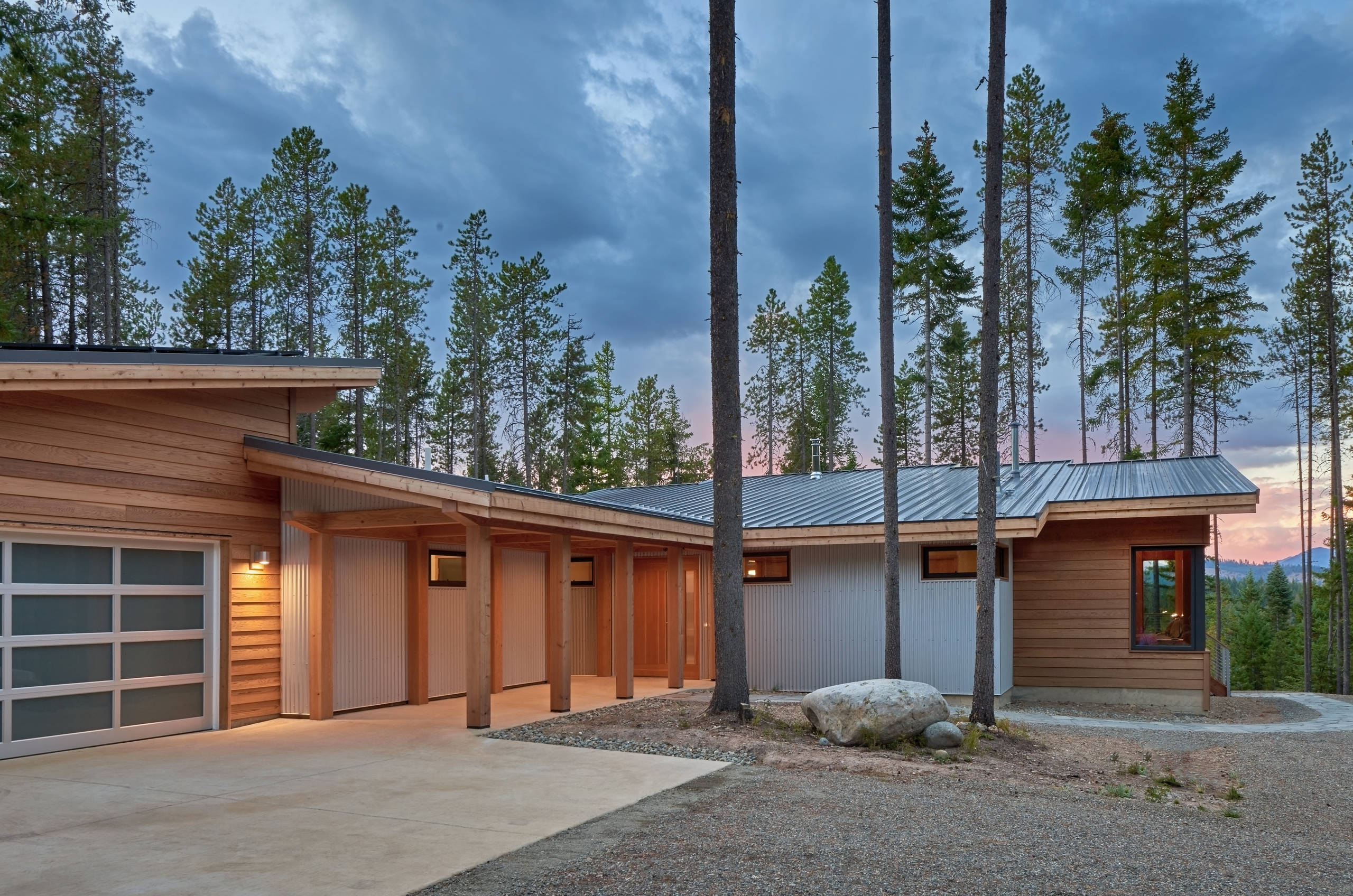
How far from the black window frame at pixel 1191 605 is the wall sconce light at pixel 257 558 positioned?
36.5ft

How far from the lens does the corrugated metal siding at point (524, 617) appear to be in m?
13.4

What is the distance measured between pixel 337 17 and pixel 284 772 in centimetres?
1719

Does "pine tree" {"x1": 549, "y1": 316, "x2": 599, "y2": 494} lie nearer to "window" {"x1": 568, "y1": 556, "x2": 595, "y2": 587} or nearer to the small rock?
"window" {"x1": 568, "y1": 556, "x2": 595, "y2": 587}

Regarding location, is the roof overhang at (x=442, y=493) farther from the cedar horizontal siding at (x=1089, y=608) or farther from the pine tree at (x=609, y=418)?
the pine tree at (x=609, y=418)

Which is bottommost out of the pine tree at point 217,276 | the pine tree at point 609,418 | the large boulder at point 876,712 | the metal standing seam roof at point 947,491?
the large boulder at point 876,712

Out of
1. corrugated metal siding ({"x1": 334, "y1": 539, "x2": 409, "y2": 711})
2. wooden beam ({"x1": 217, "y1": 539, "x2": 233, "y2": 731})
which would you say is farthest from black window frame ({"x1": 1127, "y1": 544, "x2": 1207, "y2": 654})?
wooden beam ({"x1": 217, "y1": 539, "x2": 233, "y2": 731})

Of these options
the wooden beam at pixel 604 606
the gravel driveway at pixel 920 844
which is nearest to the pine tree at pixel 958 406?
the wooden beam at pixel 604 606

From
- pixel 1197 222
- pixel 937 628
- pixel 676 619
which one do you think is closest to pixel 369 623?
pixel 676 619

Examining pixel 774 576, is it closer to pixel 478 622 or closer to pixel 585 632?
pixel 585 632

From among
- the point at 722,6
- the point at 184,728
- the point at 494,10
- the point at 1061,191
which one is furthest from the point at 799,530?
the point at 1061,191

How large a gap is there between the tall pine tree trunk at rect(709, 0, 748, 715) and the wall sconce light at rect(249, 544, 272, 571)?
15.3ft

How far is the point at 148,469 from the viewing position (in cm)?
871

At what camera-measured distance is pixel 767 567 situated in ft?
46.9

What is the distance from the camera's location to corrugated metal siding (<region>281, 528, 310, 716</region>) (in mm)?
A: 10078
